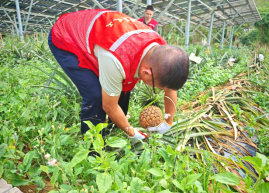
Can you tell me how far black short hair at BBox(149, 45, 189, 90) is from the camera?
3.56 ft

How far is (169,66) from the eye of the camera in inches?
42.5

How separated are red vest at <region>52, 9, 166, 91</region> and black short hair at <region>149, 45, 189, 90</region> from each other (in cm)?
11

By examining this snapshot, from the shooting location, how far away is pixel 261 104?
2.43 metres

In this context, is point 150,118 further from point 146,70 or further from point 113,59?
point 113,59

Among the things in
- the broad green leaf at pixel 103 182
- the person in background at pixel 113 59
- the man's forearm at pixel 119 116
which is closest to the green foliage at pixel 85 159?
the broad green leaf at pixel 103 182

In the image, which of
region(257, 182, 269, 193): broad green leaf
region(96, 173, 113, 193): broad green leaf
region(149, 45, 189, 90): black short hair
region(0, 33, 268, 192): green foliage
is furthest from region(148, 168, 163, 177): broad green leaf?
region(149, 45, 189, 90): black short hair

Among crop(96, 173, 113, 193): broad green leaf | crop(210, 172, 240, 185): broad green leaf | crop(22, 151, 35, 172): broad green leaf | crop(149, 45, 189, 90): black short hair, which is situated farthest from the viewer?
crop(149, 45, 189, 90): black short hair

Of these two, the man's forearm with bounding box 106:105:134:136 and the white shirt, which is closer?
the white shirt

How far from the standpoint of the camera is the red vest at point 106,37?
1148 mm

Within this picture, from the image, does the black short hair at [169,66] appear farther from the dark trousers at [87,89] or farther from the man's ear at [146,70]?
the dark trousers at [87,89]

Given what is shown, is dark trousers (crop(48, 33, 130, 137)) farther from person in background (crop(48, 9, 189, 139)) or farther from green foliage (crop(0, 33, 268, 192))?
green foliage (crop(0, 33, 268, 192))

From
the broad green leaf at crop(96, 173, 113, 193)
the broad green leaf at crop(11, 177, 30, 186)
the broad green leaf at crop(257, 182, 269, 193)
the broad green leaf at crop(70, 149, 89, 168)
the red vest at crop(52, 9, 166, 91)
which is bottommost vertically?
the broad green leaf at crop(11, 177, 30, 186)

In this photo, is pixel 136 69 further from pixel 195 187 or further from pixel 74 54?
pixel 195 187

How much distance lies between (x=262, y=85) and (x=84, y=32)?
2.83 meters
